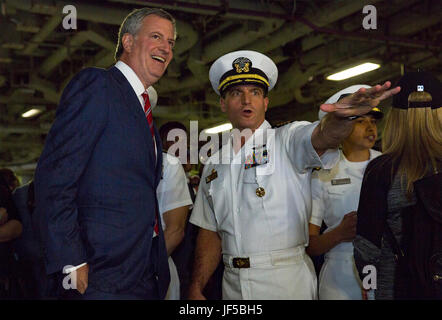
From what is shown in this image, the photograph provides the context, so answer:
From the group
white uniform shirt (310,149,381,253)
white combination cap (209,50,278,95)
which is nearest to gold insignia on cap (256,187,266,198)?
white combination cap (209,50,278,95)

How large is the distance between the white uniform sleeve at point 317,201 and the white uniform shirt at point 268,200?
1.59 feet

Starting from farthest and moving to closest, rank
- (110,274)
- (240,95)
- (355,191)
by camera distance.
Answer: (355,191) → (240,95) → (110,274)

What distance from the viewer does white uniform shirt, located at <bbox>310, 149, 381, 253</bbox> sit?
2807mm

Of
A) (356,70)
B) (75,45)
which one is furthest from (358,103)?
(75,45)

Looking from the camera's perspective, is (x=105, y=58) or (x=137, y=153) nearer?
(x=137, y=153)

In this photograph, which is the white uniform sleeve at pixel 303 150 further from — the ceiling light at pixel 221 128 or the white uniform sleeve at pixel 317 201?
the ceiling light at pixel 221 128

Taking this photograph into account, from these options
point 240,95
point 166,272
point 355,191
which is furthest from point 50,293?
point 355,191

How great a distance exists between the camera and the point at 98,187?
5.29 feet

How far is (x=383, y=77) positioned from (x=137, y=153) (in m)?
6.78

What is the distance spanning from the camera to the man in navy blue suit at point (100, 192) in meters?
1.54

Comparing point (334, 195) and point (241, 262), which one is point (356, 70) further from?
point (241, 262)

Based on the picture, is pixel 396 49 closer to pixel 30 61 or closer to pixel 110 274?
pixel 30 61

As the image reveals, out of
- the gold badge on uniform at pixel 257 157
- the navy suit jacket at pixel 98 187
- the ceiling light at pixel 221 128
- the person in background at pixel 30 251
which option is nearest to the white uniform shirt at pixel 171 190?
the gold badge on uniform at pixel 257 157

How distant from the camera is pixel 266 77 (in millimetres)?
2555
